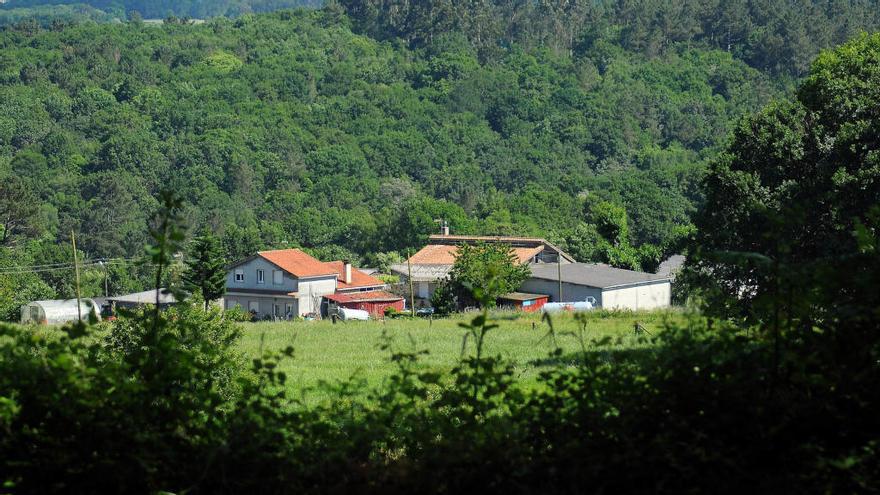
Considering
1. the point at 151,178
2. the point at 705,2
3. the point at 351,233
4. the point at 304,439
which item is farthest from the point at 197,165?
the point at 304,439

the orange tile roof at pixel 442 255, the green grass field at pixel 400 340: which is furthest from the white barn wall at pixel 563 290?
the green grass field at pixel 400 340

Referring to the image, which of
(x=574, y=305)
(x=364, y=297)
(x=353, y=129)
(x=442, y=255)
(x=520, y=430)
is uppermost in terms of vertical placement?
(x=353, y=129)

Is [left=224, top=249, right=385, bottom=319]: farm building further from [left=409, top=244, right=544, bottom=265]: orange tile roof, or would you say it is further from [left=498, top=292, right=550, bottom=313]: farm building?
[left=498, top=292, right=550, bottom=313]: farm building

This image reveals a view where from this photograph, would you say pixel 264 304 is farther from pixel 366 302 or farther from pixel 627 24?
pixel 627 24

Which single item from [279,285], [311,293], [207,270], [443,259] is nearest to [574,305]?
[207,270]

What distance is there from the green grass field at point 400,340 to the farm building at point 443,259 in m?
14.2

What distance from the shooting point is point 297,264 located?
171ft

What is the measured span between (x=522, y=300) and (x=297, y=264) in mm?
12069

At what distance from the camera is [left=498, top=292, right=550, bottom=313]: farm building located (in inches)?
1759

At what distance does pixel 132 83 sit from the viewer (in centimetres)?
13388

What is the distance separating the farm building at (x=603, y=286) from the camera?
146ft

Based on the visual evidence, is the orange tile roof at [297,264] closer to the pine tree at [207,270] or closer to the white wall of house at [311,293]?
the white wall of house at [311,293]

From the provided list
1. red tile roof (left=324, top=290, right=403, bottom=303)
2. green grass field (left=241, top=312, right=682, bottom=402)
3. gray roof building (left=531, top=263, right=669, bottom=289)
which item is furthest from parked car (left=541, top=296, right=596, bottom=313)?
red tile roof (left=324, top=290, right=403, bottom=303)

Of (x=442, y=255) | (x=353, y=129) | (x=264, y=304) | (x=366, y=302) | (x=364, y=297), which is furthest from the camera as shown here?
(x=353, y=129)
